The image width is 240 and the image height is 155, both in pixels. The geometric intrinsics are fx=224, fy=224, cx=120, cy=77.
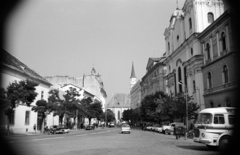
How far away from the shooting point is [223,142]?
13539 mm

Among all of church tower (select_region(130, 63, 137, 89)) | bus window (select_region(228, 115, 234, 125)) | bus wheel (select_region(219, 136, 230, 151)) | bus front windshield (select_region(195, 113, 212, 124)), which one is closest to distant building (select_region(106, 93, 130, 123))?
church tower (select_region(130, 63, 137, 89))

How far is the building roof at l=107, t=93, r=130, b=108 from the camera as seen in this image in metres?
159

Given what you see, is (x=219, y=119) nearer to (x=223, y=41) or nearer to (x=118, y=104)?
(x=223, y=41)

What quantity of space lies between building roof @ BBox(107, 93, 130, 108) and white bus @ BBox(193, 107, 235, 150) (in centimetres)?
14463

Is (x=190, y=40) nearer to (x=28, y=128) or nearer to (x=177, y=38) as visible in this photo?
(x=177, y=38)

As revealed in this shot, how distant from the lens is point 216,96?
33.3 meters

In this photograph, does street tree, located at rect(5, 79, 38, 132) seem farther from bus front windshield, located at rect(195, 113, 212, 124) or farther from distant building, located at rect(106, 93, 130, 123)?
distant building, located at rect(106, 93, 130, 123)

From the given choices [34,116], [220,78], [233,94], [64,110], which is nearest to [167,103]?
[220,78]

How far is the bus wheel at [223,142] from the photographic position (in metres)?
13.4

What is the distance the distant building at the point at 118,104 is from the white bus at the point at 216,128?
141 metres

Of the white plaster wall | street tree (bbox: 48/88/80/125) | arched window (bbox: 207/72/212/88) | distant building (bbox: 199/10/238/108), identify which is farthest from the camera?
street tree (bbox: 48/88/80/125)

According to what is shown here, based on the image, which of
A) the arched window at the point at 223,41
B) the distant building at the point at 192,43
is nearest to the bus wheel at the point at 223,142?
the arched window at the point at 223,41

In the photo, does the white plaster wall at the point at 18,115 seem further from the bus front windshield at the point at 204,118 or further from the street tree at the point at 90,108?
the bus front windshield at the point at 204,118

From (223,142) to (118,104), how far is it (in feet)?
482
